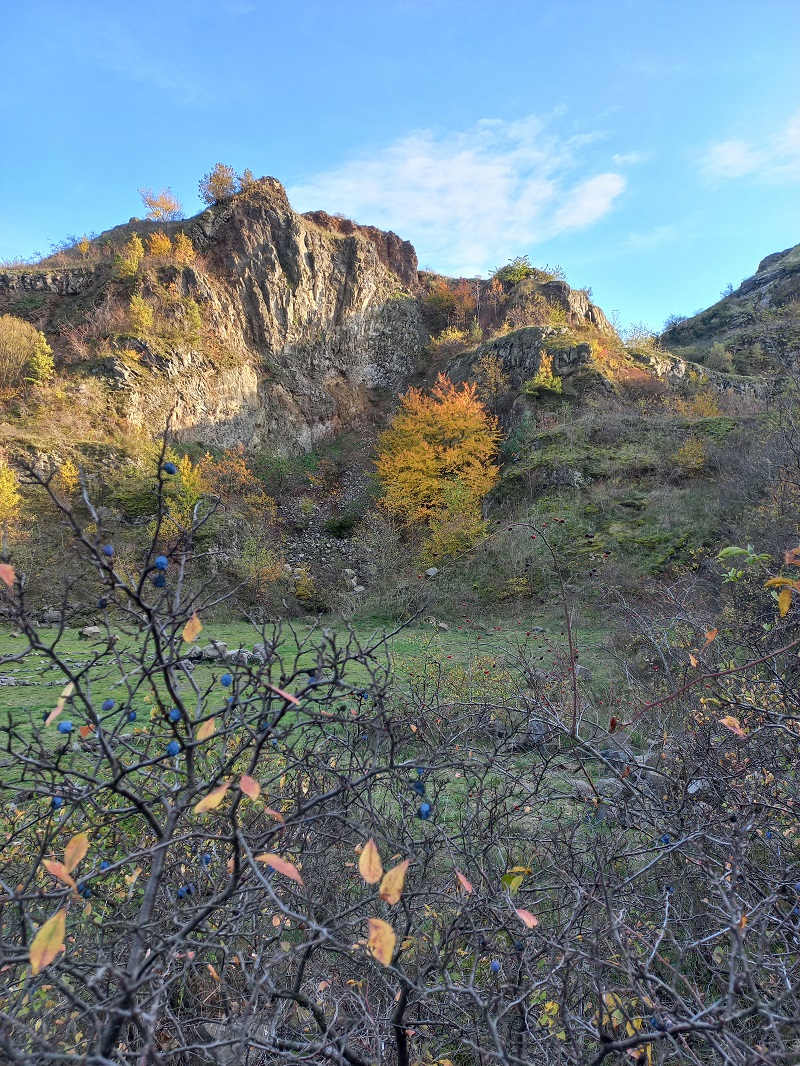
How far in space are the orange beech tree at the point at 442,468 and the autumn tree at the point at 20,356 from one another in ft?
44.4

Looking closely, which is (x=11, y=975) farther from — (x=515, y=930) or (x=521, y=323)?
(x=521, y=323)

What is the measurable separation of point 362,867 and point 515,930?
3.22ft

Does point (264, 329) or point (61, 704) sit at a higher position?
point (264, 329)

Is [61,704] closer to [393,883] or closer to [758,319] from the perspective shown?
[393,883]

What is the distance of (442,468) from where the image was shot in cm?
1944

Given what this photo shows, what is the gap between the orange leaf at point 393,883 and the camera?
2.76ft

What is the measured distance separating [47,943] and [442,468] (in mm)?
19085

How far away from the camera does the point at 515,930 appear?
1.47m

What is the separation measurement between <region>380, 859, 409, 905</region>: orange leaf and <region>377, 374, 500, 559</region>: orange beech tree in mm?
15826

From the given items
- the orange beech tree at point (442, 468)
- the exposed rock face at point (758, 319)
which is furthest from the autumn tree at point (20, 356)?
the exposed rock face at point (758, 319)

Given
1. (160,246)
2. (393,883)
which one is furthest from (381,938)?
(160,246)

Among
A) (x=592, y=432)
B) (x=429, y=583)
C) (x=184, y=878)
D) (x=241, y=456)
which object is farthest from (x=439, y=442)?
(x=184, y=878)

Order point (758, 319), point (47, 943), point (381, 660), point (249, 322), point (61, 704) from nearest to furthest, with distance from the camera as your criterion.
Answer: point (47, 943) < point (61, 704) < point (381, 660) < point (249, 322) < point (758, 319)

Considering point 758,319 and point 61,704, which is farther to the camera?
→ point 758,319
